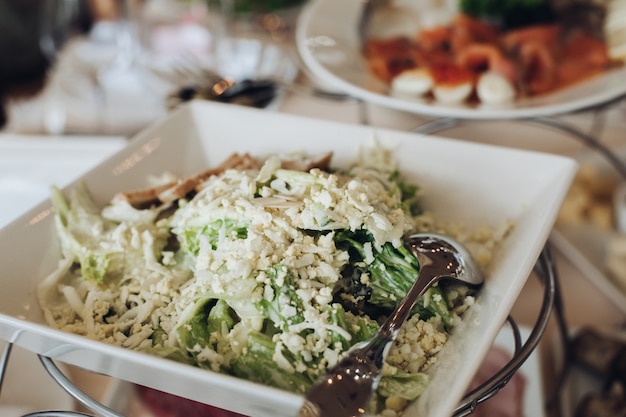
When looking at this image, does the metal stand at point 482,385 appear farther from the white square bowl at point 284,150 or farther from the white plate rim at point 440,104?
the white plate rim at point 440,104

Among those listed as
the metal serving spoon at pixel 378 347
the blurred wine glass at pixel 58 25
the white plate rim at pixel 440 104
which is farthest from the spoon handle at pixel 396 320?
the blurred wine glass at pixel 58 25

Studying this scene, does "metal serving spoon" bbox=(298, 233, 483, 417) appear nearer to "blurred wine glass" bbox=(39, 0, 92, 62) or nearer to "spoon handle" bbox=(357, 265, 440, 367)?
"spoon handle" bbox=(357, 265, 440, 367)

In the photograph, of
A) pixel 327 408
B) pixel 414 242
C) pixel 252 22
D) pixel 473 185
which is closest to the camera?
pixel 327 408

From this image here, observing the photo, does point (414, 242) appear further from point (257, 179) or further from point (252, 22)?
point (252, 22)

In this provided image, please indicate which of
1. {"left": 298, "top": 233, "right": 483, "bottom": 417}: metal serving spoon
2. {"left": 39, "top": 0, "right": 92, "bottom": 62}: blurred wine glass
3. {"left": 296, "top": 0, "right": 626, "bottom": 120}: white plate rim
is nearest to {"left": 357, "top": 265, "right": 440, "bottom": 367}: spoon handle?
{"left": 298, "top": 233, "right": 483, "bottom": 417}: metal serving spoon

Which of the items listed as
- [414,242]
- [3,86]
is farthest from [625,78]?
[3,86]

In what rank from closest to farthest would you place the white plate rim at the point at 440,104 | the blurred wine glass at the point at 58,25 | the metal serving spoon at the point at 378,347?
the metal serving spoon at the point at 378,347 → the white plate rim at the point at 440,104 → the blurred wine glass at the point at 58,25
